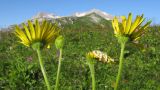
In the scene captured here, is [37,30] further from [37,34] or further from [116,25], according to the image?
[116,25]

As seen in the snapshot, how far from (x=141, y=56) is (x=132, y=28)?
1454cm

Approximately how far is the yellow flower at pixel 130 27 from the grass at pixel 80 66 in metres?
5.21

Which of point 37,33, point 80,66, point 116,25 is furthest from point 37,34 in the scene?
point 80,66

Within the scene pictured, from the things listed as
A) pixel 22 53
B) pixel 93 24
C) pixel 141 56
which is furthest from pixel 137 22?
pixel 93 24

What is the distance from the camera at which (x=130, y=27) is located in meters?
2.33

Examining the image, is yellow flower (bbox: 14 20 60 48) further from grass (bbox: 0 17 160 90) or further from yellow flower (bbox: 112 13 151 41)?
grass (bbox: 0 17 160 90)

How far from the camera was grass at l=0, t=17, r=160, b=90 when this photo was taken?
11.6m

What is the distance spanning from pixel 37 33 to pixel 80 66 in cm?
1205

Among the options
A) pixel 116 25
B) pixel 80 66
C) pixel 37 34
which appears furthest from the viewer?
pixel 80 66

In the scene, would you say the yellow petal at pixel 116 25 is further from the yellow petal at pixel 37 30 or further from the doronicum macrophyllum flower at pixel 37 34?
the yellow petal at pixel 37 30

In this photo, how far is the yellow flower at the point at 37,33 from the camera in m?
2.29

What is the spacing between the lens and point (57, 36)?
2350 mm

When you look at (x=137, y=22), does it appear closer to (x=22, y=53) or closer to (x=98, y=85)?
(x=98, y=85)

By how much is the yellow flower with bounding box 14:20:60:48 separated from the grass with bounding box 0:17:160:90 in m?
5.37
